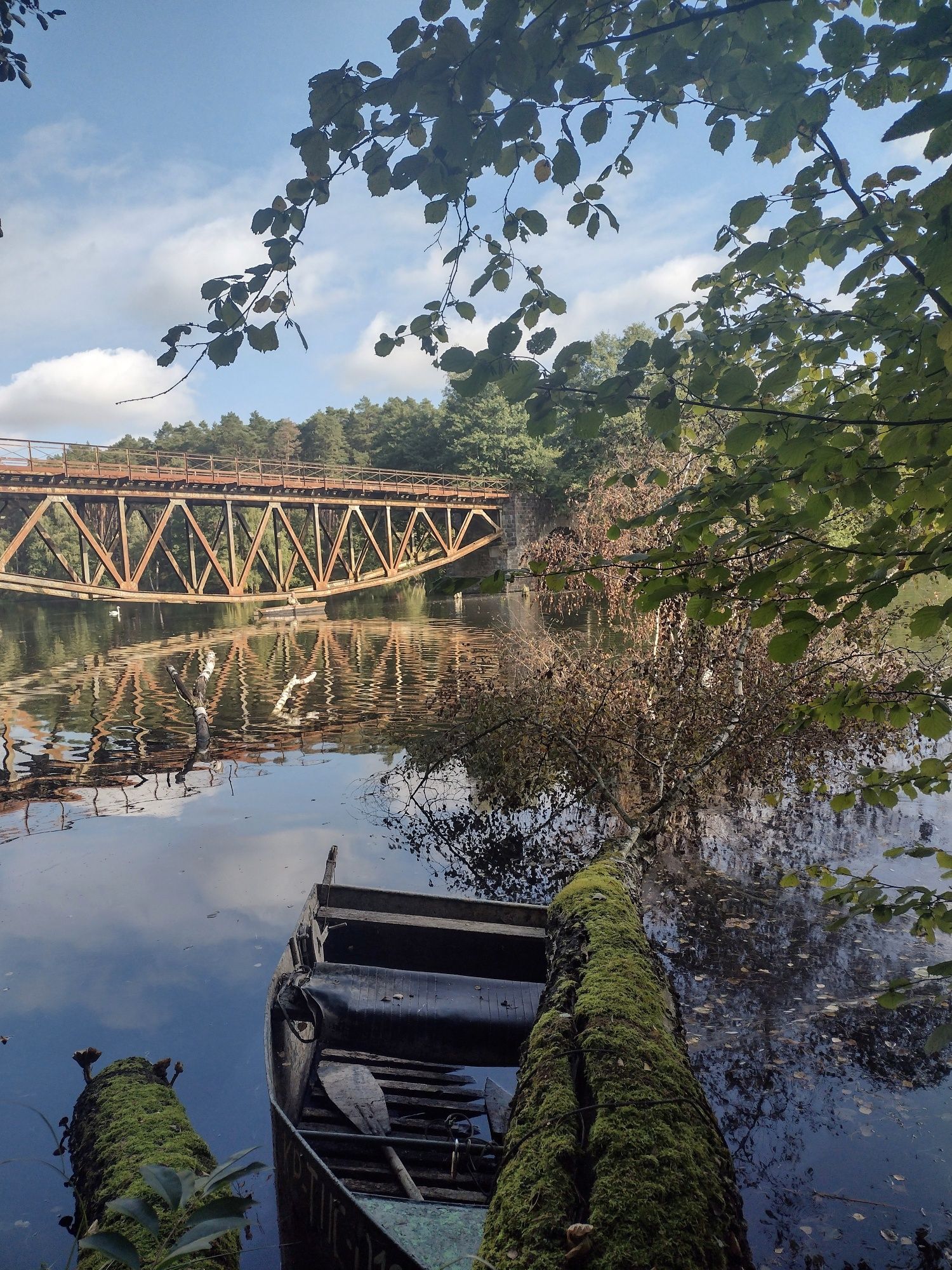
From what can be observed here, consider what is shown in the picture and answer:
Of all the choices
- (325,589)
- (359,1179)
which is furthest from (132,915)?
(325,589)

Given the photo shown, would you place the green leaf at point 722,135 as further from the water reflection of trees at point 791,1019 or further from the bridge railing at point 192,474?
the bridge railing at point 192,474

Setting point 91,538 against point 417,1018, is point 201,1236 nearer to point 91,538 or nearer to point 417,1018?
point 417,1018

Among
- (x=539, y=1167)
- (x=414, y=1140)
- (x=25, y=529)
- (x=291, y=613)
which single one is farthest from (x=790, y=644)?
(x=291, y=613)

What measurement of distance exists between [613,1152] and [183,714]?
1829 centimetres

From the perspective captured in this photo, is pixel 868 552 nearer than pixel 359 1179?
Yes

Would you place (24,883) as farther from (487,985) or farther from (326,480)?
(326,480)

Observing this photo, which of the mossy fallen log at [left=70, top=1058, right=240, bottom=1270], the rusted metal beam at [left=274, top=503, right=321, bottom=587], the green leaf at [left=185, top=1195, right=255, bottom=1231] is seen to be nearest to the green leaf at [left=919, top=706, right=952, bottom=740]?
the green leaf at [left=185, top=1195, right=255, bottom=1231]

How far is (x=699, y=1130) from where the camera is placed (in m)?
2.85

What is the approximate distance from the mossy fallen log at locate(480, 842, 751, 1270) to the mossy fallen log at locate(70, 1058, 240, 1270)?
4.19ft

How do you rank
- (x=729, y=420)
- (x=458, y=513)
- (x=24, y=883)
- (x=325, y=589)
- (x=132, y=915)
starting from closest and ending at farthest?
(x=729, y=420), (x=132, y=915), (x=24, y=883), (x=325, y=589), (x=458, y=513)

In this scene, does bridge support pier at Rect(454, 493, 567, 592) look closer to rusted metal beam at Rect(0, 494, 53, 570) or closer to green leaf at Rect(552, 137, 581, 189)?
rusted metal beam at Rect(0, 494, 53, 570)

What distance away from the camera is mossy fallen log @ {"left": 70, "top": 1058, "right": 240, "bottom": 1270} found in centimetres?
331

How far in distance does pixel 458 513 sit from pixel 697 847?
48.9 metres

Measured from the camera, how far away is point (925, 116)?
1730mm
